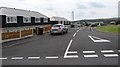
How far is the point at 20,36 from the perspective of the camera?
27750 mm

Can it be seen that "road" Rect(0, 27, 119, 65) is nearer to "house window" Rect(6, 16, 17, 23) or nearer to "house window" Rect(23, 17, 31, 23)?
"house window" Rect(6, 16, 17, 23)

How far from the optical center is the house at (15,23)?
2604cm

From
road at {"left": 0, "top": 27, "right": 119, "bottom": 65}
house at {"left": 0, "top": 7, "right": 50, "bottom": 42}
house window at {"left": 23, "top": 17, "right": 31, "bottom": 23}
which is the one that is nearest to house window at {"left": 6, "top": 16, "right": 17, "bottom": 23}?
house at {"left": 0, "top": 7, "right": 50, "bottom": 42}

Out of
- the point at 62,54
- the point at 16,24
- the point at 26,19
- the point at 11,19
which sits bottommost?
the point at 62,54

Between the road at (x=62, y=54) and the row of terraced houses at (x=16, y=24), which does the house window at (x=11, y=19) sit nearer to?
the row of terraced houses at (x=16, y=24)

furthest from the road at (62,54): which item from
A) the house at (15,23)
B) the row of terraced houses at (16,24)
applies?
the house at (15,23)

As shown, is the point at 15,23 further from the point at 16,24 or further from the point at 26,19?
the point at 26,19

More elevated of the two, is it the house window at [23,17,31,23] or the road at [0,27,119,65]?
the house window at [23,17,31,23]

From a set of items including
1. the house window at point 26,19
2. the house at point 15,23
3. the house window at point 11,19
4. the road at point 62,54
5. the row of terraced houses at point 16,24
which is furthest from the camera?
the house window at point 26,19

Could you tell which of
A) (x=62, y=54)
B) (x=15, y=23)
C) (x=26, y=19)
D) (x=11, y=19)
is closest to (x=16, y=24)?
(x=15, y=23)

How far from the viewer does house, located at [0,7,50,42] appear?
26038 mm

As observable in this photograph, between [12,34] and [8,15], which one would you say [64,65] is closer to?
[12,34]

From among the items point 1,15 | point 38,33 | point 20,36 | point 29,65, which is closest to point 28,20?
point 1,15

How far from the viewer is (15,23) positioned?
51.6 metres
